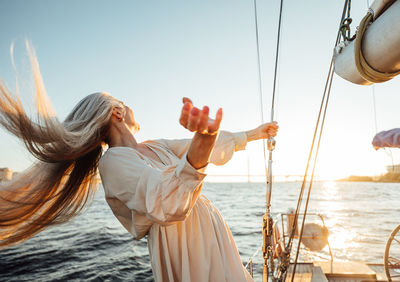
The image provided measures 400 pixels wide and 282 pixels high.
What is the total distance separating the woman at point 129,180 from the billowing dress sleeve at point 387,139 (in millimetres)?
726

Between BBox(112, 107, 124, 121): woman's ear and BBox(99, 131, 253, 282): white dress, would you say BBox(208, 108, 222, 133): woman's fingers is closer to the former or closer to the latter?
BBox(99, 131, 253, 282): white dress

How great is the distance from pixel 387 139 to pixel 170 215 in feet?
5.31

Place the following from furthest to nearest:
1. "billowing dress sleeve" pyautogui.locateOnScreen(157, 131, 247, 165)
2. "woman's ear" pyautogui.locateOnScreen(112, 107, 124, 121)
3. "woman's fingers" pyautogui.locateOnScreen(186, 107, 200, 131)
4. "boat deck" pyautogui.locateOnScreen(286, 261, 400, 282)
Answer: "boat deck" pyautogui.locateOnScreen(286, 261, 400, 282), "billowing dress sleeve" pyautogui.locateOnScreen(157, 131, 247, 165), "woman's ear" pyautogui.locateOnScreen(112, 107, 124, 121), "woman's fingers" pyautogui.locateOnScreen(186, 107, 200, 131)

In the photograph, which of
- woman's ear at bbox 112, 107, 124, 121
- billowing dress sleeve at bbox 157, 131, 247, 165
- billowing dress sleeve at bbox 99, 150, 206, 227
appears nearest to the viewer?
billowing dress sleeve at bbox 99, 150, 206, 227

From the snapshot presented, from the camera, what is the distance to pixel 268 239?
1.87 m

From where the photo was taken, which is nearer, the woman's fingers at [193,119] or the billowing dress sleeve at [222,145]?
the woman's fingers at [193,119]

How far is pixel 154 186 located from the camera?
29.9 inches

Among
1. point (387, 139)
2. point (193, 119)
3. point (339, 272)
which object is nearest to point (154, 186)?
point (193, 119)

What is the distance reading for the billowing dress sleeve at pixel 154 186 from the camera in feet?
2.27

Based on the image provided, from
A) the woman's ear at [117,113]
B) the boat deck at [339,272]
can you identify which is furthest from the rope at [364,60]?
the boat deck at [339,272]

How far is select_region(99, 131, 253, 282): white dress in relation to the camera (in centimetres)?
72

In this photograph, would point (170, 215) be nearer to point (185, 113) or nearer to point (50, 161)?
point (185, 113)

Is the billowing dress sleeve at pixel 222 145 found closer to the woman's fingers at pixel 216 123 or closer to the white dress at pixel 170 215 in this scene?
the white dress at pixel 170 215

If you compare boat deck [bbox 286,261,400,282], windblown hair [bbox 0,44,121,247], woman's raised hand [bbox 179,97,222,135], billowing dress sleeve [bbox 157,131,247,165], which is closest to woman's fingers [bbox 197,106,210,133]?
woman's raised hand [bbox 179,97,222,135]
